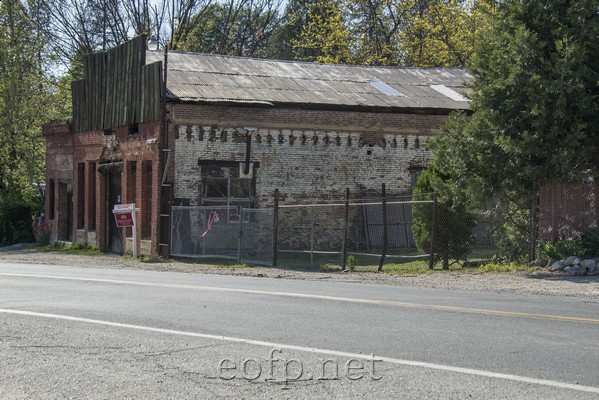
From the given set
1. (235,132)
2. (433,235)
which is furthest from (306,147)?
(433,235)

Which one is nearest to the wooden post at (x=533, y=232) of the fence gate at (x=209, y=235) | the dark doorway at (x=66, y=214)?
the fence gate at (x=209, y=235)

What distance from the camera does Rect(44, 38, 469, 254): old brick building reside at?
3078 centimetres

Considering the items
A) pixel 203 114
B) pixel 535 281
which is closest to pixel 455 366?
pixel 535 281

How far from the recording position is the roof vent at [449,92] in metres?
35.5

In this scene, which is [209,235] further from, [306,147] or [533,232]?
[533,232]

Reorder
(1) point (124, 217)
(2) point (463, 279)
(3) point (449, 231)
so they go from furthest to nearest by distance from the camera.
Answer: (1) point (124, 217) < (3) point (449, 231) < (2) point (463, 279)

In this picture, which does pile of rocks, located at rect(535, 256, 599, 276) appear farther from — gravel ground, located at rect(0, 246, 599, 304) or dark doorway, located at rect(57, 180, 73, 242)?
dark doorway, located at rect(57, 180, 73, 242)

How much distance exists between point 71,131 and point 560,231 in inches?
944

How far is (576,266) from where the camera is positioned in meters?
19.5

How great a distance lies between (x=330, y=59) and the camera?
52281 mm

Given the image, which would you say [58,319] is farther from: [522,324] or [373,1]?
[373,1]

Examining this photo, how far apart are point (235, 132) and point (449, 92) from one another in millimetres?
9608

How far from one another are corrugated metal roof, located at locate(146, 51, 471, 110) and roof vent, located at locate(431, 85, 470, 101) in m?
0.23

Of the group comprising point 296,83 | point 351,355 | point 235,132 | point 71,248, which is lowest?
point 71,248
